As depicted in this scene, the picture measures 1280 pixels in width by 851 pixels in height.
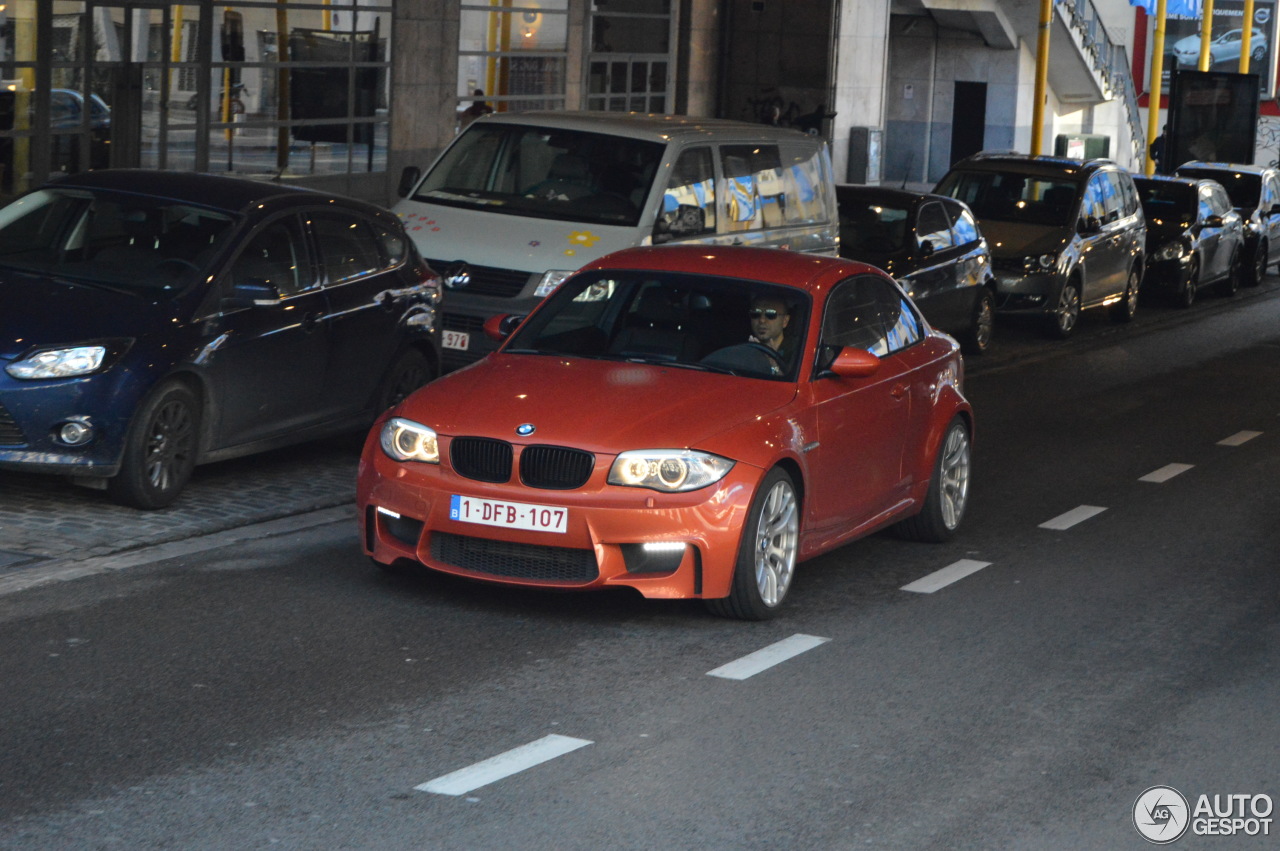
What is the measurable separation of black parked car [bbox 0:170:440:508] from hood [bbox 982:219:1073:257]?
9731 mm

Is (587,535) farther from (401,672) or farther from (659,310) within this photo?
(659,310)

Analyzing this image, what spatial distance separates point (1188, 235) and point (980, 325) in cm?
701

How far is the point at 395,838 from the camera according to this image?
17.6 feet

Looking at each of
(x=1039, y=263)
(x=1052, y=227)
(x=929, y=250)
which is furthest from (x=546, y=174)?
(x=1052, y=227)

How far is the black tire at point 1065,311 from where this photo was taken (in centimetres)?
2019

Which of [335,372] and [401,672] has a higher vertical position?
[335,372]

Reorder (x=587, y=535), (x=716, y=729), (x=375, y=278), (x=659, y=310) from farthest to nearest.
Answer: (x=375, y=278) → (x=659, y=310) → (x=587, y=535) → (x=716, y=729)

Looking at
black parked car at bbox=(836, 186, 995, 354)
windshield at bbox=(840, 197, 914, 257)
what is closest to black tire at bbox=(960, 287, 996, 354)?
black parked car at bbox=(836, 186, 995, 354)

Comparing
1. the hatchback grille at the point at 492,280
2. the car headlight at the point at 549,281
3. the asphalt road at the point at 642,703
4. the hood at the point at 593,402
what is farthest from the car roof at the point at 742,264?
the hatchback grille at the point at 492,280

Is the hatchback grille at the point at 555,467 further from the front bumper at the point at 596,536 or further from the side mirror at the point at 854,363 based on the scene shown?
the side mirror at the point at 854,363

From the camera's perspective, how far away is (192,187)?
424 inches

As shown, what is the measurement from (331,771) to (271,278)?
5079 mm

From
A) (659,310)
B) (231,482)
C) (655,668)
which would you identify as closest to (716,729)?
(655,668)

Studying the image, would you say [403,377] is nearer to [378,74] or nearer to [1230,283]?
[378,74]
